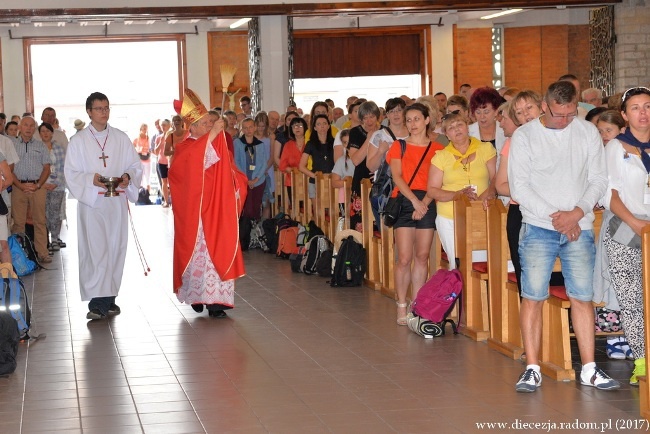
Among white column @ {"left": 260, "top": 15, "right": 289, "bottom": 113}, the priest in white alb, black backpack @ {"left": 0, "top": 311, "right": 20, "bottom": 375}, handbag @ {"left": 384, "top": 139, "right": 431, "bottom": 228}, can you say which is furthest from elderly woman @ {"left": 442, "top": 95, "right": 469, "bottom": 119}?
white column @ {"left": 260, "top": 15, "right": 289, "bottom": 113}

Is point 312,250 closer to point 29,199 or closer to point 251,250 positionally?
point 251,250

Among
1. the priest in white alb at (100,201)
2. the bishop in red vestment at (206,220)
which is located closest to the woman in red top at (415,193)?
the bishop in red vestment at (206,220)

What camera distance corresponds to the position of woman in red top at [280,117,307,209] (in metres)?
14.8

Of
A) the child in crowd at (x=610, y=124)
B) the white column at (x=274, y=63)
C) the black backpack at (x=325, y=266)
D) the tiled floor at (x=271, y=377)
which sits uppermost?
the white column at (x=274, y=63)

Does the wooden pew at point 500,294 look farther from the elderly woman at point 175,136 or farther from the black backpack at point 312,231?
the elderly woman at point 175,136

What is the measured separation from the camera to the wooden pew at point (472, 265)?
26.6 feet

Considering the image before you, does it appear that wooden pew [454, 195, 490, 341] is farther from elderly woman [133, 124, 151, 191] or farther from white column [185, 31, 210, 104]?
elderly woman [133, 124, 151, 191]

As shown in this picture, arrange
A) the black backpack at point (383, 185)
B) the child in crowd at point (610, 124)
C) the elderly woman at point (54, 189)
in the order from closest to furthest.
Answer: the child in crowd at point (610, 124)
the black backpack at point (383, 185)
the elderly woman at point (54, 189)

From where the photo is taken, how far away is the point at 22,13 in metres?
16.6

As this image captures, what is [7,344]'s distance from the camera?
7379 mm

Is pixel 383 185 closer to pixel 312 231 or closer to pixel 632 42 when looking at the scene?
pixel 312 231

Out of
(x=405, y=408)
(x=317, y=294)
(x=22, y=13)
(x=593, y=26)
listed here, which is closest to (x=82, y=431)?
(x=405, y=408)

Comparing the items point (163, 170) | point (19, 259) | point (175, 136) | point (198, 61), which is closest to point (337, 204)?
point (19, 259)

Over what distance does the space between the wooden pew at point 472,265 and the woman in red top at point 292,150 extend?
6.63m
